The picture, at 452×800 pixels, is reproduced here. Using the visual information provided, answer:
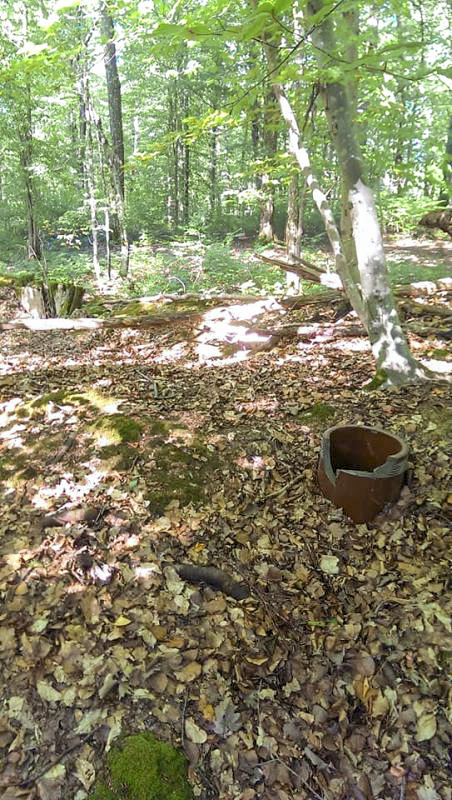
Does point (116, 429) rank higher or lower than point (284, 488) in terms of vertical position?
higher

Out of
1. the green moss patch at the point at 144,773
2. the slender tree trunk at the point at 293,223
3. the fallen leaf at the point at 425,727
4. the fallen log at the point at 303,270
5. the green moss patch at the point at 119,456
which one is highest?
the slender tree trunk at the point at 293,223

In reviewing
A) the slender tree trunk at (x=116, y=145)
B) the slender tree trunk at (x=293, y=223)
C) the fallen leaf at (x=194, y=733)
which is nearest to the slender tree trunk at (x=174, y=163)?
the slender tree trunk at (x=116, y=145)

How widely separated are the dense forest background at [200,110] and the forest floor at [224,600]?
305cm

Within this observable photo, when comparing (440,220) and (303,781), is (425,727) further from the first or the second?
(440,220)

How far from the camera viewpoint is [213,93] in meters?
16.8

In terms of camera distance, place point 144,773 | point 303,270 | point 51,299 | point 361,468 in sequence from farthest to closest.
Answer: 1. point 51,299
2. point 303,270
3. point 361,468
4. point 144,773

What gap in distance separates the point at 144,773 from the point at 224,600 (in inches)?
40.9

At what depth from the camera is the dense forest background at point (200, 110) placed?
4.06 metres

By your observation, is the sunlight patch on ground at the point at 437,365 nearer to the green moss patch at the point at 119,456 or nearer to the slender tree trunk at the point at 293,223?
the green moss patch at the point at 119,456

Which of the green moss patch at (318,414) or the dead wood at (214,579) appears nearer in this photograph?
the dead wood at (214,579)

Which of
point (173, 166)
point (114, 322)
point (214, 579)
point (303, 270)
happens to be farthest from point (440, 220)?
point (173, 166)

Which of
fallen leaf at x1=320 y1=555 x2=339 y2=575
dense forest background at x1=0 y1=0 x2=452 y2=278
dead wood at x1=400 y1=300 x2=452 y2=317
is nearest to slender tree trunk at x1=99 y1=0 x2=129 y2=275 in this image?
dense forest background at x1=0 y1=0 x2=452 y2=278

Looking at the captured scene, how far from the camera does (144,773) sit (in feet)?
7.07

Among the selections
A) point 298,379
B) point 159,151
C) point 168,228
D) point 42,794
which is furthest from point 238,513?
point 168,228
